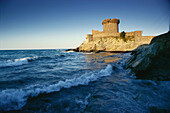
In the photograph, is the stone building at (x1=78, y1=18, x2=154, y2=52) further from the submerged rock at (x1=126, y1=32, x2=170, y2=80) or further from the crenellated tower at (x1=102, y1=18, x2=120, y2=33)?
the submerged rock at (x1=126, y1=32, x2=170, y2=80)

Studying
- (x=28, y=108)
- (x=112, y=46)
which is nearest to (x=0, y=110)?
(x=28, y=108)

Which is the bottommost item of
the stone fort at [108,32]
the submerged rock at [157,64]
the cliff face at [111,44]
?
the submerged rock at [157,64]

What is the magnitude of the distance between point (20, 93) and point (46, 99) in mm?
990

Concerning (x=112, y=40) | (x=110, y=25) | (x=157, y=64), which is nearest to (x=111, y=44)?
(x=112, y=40)

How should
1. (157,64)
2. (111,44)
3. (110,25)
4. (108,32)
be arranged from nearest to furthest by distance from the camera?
(157,64), (111,44), (110,25), (108,32)

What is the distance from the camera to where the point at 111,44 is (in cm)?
3653

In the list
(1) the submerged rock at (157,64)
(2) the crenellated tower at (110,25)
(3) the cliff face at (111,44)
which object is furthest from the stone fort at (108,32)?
(1) the submerged rock at (157,64)

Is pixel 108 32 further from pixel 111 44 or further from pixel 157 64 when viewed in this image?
pixel 157 64

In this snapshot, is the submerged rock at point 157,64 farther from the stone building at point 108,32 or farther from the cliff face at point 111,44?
the stone building at point 108,32

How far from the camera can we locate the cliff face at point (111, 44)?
34.9m

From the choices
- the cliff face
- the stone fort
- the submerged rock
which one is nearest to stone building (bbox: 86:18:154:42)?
the stone fort

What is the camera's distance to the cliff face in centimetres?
3488

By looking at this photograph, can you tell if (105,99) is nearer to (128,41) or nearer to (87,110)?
(87,110)

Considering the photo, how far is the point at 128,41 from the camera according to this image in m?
35.5
